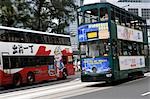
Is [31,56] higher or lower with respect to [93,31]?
lower

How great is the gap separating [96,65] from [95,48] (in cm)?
93

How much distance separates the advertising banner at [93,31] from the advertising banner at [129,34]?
1.44 metres

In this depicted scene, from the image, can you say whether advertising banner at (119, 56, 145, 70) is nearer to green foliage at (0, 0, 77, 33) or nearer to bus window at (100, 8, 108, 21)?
bus window at (100, 8, 108, 21)

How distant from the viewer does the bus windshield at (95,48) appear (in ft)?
69.6

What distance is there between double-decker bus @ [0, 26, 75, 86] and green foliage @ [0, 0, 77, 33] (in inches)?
476

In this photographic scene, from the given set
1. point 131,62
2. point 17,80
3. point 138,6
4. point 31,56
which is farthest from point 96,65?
point 138,6

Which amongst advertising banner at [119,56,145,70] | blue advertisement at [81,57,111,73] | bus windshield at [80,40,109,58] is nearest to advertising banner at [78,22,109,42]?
bus windshield at [80,40,109,58]

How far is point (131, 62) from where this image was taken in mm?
24500

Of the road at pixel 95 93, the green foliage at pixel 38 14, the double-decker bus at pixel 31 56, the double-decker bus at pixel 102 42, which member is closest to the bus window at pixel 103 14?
the double-decker bus at pixel 102 42

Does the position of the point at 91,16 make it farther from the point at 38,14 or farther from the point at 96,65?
the point at 38,14

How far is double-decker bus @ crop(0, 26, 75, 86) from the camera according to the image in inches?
990

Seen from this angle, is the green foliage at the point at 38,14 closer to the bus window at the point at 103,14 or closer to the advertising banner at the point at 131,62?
the advertising banner at the point at 131,62

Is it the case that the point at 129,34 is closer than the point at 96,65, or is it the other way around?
the point at 96,65

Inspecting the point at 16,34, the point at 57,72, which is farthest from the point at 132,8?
the point at 16,34
